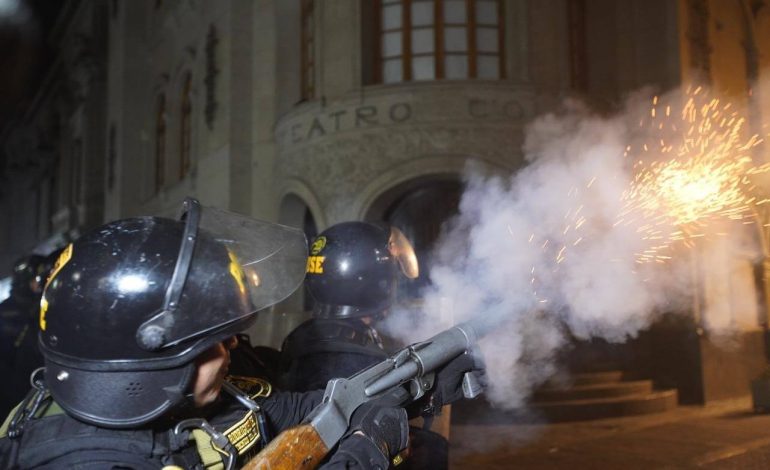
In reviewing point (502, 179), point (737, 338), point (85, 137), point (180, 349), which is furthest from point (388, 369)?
point (85, 137)

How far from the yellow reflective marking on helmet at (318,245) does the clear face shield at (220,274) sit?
5.08 feet

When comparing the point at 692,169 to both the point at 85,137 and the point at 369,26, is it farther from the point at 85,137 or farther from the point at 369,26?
the point at 85,137

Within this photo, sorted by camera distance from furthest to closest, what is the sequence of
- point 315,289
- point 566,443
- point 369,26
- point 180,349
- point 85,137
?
1. point 85,137
2. point 369,26
3. point 566,443
4. point 315,289
5. point 180,349

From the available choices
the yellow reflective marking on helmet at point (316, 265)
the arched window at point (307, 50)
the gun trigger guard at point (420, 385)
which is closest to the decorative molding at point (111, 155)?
the arched window at point (307, 50)

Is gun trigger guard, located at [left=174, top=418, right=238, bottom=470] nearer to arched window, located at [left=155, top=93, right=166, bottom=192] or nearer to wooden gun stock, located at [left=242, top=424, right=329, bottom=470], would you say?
wooden gun stock, located at [left=242, top=424, right=329, bottom=470]

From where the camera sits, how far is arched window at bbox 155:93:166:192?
16.2m

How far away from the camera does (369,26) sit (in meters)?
9.38

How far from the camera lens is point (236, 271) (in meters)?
1.87

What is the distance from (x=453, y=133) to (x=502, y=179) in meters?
0.97

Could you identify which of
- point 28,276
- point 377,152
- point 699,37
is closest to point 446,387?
point 28,276

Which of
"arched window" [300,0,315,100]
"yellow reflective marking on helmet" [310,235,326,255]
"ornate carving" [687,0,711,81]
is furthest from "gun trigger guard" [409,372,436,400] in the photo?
"ornate carving" [687,0,711,81]

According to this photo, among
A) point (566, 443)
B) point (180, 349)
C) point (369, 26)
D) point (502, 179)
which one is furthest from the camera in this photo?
point (369, 26)

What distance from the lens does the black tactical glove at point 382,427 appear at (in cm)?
193

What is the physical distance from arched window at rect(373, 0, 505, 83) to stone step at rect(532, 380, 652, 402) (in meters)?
4.51
